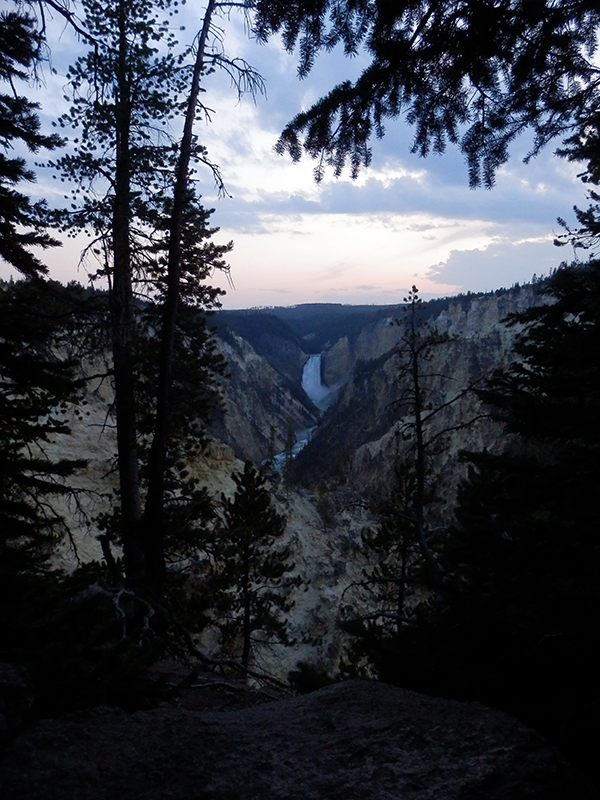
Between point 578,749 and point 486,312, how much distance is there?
11939cm

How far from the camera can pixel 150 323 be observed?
9508 millimetres

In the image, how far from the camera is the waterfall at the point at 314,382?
591 feet

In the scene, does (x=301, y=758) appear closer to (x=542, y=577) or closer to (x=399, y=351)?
(x=542, y=577)

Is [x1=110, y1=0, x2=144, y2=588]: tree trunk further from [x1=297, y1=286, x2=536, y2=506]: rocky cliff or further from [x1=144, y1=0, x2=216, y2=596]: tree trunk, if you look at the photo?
[x1=297, y1=286, x2=536, y2=506]: rocky cliff

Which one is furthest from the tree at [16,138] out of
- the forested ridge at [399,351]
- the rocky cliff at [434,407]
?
the rocky cliff at [434,407]

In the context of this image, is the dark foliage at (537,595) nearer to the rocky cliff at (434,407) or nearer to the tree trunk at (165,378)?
the tree trunk at (165,378)

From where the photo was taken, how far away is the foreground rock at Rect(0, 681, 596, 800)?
243cm

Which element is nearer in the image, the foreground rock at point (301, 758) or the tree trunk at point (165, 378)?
the foreground rock at point (301, 758)

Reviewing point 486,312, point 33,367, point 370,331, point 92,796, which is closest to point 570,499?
point 92,796

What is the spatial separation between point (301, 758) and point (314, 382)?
187501mm

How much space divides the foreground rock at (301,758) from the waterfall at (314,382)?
169386 millimetres

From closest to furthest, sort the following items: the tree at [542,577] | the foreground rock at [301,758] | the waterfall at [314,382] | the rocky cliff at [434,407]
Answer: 1. the foreground rock at [301,758]
2. the tree at [542,577]
3. the rocky cliff at [434,407]
4. the waterfall at [314,382]

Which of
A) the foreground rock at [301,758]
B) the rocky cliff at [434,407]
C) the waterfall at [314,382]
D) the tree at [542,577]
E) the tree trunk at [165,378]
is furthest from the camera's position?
the waterfall at [314,382]

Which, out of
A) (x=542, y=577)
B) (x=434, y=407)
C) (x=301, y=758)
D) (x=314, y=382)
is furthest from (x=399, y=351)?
(x=314, y=382)
